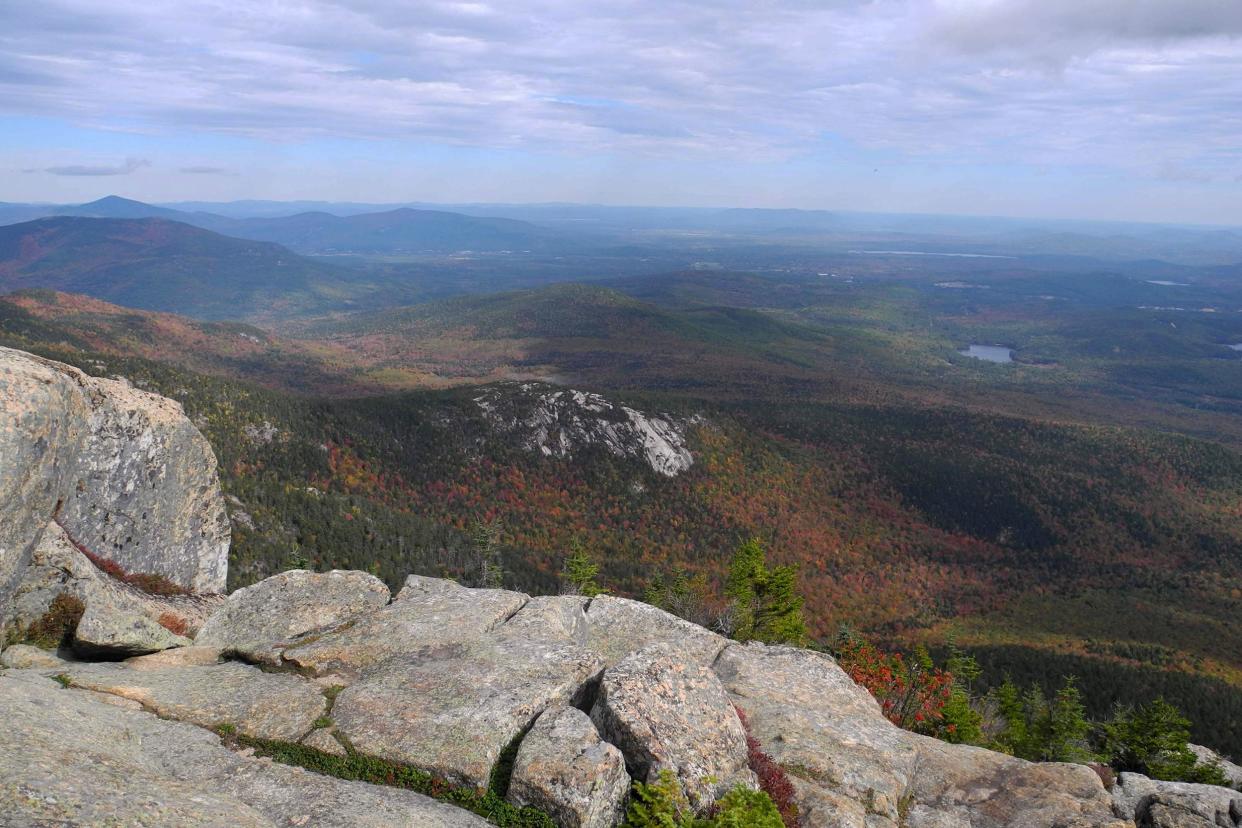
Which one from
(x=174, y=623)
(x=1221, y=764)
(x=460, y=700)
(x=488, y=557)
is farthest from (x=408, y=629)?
(x=488, y=557)

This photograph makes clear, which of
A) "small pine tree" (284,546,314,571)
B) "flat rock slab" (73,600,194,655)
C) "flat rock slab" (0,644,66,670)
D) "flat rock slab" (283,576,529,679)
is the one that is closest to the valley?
"small pine tree" (284,546,314,571)

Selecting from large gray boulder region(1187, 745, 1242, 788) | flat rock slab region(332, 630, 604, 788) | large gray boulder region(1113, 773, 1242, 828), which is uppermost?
flat rock slab region(332, 630, 604, 788)

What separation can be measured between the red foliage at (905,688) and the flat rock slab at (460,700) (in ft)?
82.8

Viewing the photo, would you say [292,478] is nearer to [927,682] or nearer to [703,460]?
[703,460]

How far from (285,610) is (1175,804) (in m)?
33.0

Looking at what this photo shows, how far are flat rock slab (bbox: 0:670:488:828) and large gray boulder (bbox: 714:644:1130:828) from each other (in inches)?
422

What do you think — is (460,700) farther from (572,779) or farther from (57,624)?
(57,624)

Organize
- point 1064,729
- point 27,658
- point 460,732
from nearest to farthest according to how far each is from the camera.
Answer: point 460,732 < point 27,658 < point 1064,729

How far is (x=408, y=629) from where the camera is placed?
2498 centimetres

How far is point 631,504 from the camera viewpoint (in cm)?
14000

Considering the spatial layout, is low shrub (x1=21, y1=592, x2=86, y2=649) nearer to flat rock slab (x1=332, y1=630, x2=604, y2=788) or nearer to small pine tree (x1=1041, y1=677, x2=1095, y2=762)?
flat rock slab (x1=332, y1=630, x2=604, y2=788)

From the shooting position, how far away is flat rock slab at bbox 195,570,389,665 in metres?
24.8

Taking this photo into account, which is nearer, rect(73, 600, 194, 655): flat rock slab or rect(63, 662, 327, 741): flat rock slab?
rect(63, 662, 327, 741): flat rock slab

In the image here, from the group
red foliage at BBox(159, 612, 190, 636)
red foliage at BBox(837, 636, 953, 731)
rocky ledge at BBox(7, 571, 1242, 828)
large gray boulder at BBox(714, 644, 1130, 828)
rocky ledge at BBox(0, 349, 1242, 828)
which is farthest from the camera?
red foliage at BBox(837, 636, 953, 731)
